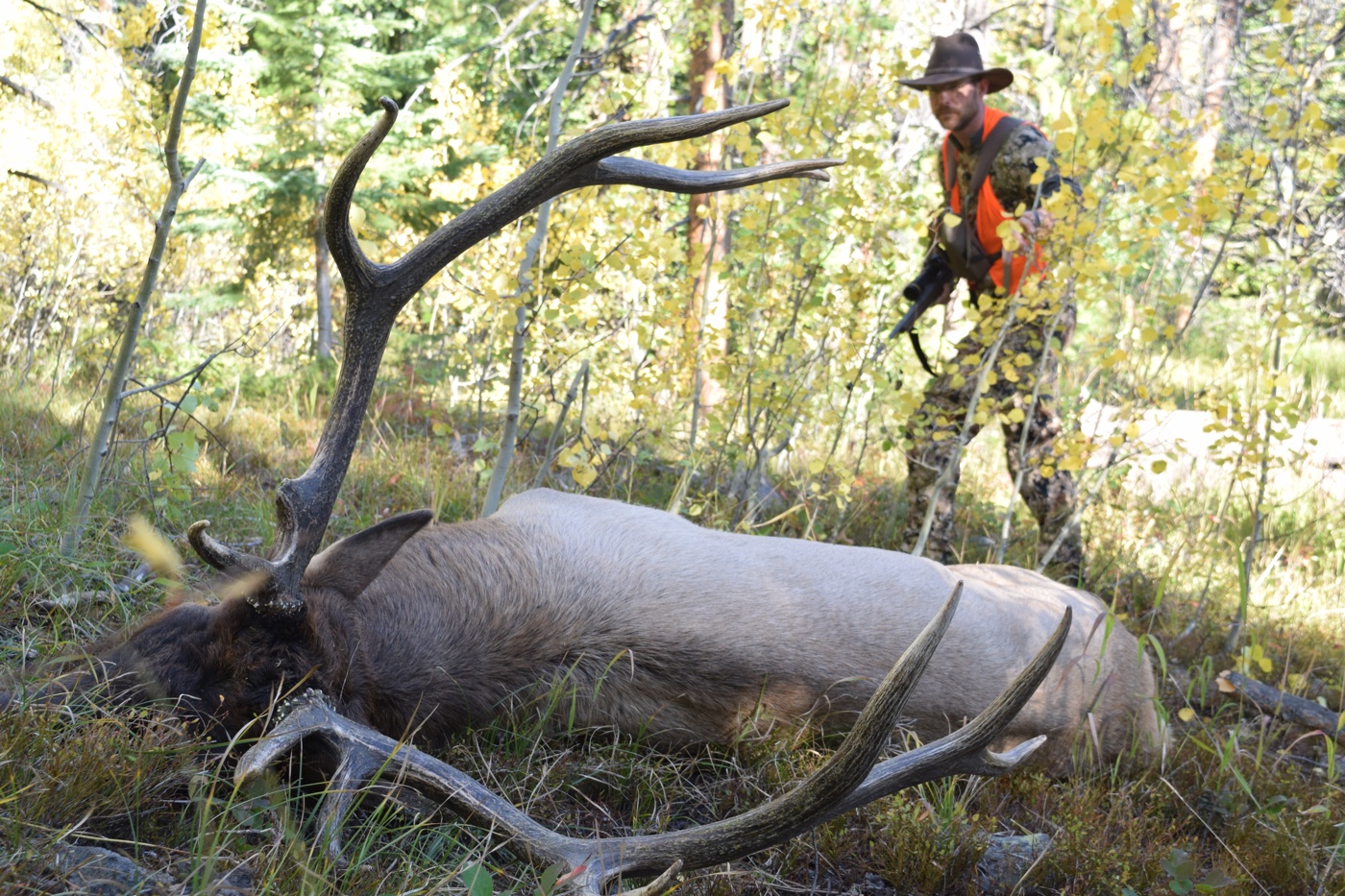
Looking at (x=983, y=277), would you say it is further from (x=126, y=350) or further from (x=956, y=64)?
(x=126, y=350)

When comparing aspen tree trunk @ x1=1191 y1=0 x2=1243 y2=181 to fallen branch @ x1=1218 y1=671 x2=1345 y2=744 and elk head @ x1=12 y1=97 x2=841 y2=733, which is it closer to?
fallen branch @ x1=1218 y1=671 x2=1345 y2=744

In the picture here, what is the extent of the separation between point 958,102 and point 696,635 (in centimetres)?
398

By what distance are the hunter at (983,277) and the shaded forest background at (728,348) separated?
0.25 meters

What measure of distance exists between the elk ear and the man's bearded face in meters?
4.20

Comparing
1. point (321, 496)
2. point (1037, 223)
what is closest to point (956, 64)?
point (1037, 223)

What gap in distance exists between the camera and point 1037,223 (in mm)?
4945

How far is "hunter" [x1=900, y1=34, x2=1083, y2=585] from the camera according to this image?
18.0 ft

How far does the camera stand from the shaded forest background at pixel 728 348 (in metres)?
4.18

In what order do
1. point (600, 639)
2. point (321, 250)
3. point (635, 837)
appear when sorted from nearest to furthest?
point (635, 837), point (600, 639), point (321, 250)

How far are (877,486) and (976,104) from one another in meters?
2.55

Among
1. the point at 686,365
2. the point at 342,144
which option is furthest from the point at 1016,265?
the point at 342,144

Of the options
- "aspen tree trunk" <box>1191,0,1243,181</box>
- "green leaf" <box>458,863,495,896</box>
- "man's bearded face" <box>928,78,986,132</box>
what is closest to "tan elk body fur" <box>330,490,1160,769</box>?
"green leaf" <box>458,863,495,896</box>

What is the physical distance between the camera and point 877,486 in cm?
704

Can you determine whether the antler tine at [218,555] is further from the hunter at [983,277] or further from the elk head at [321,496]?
the hunter at [983,277]
